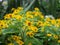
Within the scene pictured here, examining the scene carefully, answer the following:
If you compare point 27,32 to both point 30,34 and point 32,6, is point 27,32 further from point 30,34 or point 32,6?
point 32,6

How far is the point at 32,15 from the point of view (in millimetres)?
2760

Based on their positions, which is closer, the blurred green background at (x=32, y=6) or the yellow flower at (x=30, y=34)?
the yellow flower at (x=30, y=34)

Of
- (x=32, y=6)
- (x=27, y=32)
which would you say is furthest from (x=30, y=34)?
(x=32, y=6)

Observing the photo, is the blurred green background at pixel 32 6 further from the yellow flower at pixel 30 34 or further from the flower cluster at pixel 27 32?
the yellow flower at pixel 30 34

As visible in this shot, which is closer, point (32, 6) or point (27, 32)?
point (27, 32)

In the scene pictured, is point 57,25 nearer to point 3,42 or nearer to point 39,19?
point 39,19

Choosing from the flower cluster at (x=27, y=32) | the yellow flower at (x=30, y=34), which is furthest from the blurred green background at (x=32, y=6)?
the yellow flower at (x=30, y=34)

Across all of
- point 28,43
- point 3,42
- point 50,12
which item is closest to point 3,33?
point 3,42

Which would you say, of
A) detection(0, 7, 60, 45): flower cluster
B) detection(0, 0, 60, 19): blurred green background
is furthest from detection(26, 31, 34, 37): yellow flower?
detection(0, 0, 60, 19): blurred green background

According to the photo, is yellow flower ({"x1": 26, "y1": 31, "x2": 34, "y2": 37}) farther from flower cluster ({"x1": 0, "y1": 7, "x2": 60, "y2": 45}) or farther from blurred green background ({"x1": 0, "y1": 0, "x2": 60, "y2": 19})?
blurred green background ({"x1": 0, "y1": 0, "x2": 60, "y2": 19})

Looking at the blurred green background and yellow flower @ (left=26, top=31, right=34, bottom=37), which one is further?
the blurred green background

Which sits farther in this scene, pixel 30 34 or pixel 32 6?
pixel 32 6

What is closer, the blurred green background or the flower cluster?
the flower cluster

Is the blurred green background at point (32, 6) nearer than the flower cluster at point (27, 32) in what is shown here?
No
